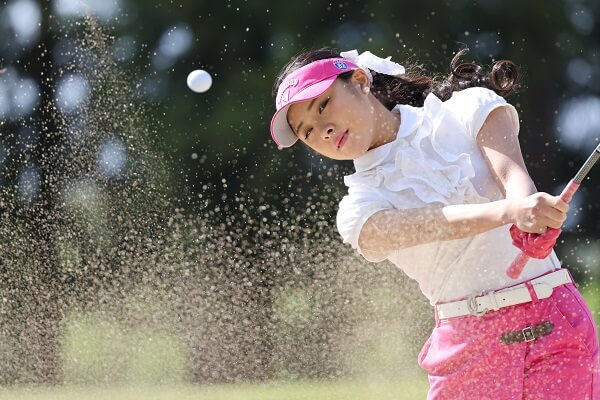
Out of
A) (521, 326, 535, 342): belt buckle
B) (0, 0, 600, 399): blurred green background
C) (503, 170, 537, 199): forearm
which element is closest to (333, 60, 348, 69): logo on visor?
(503, 170, 537, 199): forearm

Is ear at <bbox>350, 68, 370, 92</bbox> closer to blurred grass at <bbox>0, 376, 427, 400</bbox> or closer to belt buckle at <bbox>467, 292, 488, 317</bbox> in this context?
belt buckle at <bbox>467, 292, 488, 317</bbox>

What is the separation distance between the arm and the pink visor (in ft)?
1.24

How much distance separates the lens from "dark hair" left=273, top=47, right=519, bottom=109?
121 inches

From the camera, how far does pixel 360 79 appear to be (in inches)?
118

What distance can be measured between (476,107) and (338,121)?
34 cm

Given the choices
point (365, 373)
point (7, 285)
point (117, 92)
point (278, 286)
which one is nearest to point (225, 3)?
point (117, 92)

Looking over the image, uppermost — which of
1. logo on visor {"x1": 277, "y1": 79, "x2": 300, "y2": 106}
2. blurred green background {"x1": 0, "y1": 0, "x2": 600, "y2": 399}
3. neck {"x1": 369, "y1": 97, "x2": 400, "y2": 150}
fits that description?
logo on visor {"x1": 277, "y1": 79, "x2": 300, "y2": 106}

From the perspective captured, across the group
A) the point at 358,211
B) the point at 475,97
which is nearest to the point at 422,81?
the point at 475,97

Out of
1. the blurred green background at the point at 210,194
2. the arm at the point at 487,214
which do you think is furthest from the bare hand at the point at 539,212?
the blurred green background at the point at 210,194

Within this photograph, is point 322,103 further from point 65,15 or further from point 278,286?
point 65,15

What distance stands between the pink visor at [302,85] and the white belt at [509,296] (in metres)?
0.63

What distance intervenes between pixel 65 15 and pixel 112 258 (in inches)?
126

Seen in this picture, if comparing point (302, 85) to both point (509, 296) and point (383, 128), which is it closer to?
point (383, 128)

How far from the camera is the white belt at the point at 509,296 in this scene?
2707mm
